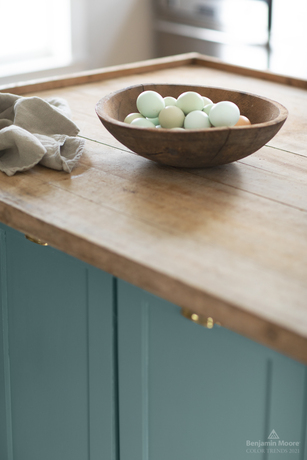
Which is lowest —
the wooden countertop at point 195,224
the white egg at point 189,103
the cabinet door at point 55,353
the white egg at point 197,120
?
the cabinet door at point 55,353

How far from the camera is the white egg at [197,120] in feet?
3.44

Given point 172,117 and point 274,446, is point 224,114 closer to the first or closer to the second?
point 172,117

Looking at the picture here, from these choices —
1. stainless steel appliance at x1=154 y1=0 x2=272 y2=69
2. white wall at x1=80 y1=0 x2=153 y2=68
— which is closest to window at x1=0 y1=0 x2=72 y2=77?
white wall at x1=80 y1=0 x2=153 y2=68

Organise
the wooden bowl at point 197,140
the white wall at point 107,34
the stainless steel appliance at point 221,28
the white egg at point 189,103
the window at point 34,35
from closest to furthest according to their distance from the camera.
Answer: the wooden bowl at point 197,140
the white egg at point 189,103
the stainless steel appliance at point 221,28
the window at point 34,35
the white wall at point 107,34

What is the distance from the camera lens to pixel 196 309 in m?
0.75

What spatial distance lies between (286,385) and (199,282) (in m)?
0.19

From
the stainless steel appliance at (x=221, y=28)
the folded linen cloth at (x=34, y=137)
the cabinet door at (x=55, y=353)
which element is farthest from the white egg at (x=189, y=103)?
the stainless steel appliance at (x=221, y=28)

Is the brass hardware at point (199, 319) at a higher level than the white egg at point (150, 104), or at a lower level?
lower

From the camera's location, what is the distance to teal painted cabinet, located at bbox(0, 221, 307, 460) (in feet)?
2.67

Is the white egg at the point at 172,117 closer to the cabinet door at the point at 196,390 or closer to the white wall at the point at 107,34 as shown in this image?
the cabinet door at the point at 196,390

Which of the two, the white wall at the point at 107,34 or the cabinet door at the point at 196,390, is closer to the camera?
the cabinet door at the point at 196,390

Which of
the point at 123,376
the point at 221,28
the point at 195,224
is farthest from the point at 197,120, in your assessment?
the point at 221,28

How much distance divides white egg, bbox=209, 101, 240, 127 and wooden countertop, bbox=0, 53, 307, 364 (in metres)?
0.10

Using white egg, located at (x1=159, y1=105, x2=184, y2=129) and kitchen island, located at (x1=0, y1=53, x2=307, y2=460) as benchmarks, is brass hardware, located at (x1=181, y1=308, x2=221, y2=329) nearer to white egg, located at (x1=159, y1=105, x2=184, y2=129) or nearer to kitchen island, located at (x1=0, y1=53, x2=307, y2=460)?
kitchen island, located at (x1=0, y1=53, x2=307, y2=460)
